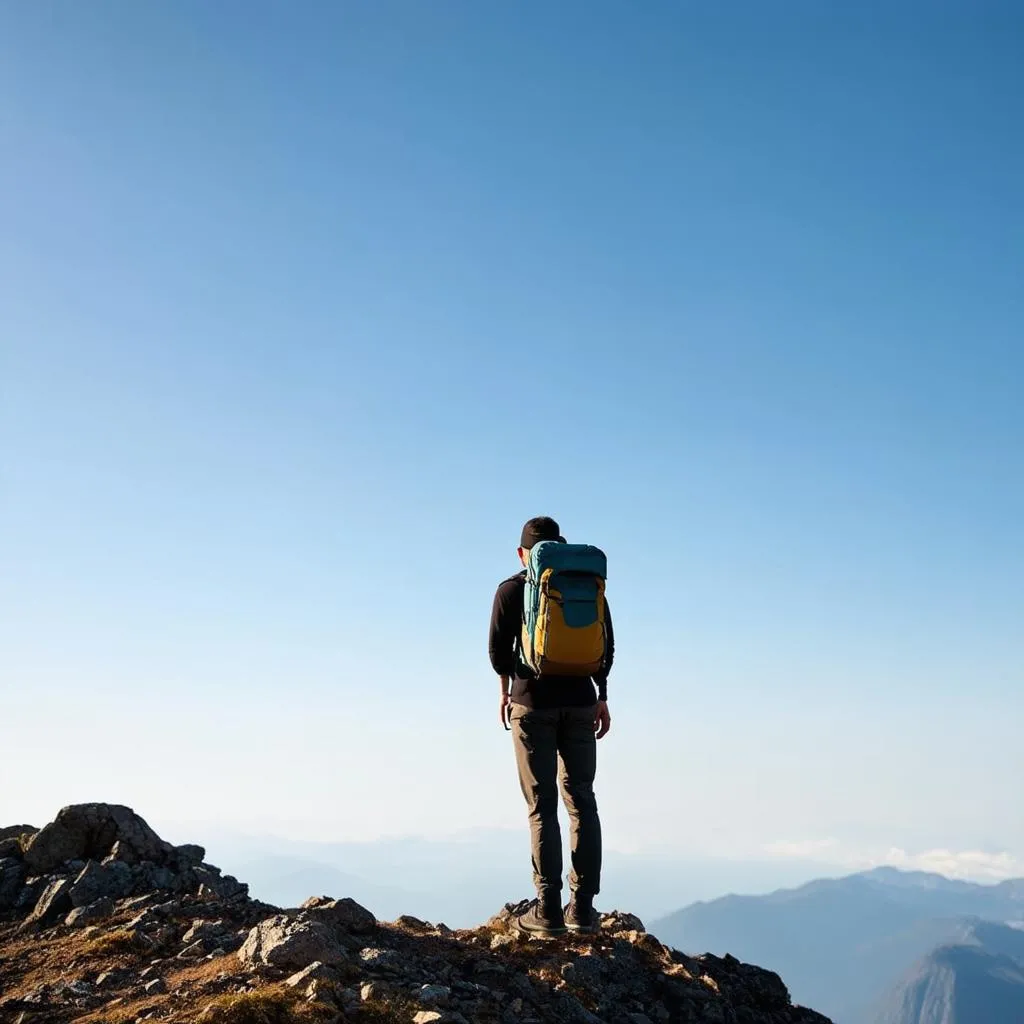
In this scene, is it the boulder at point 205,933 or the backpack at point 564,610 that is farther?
the backpack at point 564,610

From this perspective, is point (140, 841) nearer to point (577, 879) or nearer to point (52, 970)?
point (52, 970)

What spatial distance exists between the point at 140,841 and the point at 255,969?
6.12 m

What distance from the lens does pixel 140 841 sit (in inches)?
515

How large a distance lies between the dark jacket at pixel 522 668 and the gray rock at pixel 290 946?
3.52 meters

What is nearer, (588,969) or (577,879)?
(588,969)

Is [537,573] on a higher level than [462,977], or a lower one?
higher

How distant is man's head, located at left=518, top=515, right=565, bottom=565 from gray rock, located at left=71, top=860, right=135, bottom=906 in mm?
7485

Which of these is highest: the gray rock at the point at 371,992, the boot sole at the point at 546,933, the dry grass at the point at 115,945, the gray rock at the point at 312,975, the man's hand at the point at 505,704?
the man's hand at the point at 505,704

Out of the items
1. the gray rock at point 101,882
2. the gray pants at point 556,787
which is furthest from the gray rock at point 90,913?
the gray pants at point 556,787

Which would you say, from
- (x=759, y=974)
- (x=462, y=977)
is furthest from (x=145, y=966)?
(x=759, y=974)

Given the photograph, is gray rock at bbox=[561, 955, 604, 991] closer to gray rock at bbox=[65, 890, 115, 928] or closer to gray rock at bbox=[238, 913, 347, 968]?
gray rock at bbox=[238, 913, 347, 968]

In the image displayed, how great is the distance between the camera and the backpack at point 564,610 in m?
10.2

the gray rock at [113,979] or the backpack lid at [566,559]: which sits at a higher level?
the backpack lid at [566,559]

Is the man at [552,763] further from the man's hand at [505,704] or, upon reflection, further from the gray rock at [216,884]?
the gray rock at [216,884]
